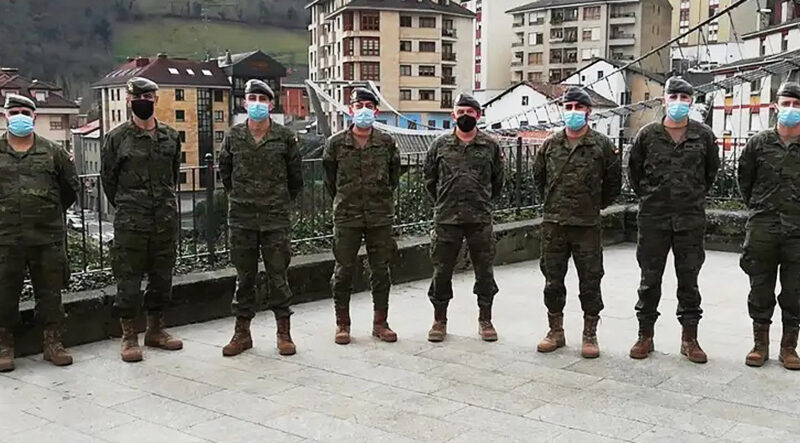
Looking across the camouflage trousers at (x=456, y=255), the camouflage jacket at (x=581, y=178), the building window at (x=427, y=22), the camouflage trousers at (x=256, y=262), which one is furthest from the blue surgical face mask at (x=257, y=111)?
the building window at (x=427, y=22)

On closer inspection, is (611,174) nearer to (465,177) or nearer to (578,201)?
(578,201)

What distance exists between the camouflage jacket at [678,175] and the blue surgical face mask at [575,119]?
1.37 ft

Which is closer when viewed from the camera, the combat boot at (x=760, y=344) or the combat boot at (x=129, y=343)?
the combat boot at (x=760, y=344)

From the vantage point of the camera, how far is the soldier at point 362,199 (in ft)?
19.2

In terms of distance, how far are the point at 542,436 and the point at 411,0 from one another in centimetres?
5695

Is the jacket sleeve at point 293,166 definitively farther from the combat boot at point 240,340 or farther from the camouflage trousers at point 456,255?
the camouflage trousers at point 456,255

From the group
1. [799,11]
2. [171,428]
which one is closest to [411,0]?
[799,11]

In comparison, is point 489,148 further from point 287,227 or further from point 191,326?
point 191,326

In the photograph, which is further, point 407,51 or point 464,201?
point 407,51

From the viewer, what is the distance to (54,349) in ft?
17.6

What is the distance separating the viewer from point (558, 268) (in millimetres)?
5648

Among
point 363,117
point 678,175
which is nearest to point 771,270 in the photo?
point 678,175

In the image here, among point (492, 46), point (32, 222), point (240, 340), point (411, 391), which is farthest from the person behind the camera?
point (492, 46)

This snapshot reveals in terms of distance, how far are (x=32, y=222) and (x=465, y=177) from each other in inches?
114
